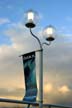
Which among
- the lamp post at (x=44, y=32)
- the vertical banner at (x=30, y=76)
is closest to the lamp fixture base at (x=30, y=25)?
the lamp post at (x=44, y=32)

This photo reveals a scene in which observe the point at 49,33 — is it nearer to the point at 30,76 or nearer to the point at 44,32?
the point at 44,32

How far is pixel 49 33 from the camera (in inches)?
431

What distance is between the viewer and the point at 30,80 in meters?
9.89

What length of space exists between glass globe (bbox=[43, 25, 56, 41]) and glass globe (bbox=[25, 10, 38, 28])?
0.50 metres

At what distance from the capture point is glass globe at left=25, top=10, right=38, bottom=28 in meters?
10.6

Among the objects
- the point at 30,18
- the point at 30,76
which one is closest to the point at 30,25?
the point at 30,18

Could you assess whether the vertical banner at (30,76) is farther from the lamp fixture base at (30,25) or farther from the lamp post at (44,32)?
the lamp fixture base at (30,25)

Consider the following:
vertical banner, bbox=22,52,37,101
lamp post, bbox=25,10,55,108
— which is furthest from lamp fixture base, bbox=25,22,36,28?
vertical banner, bbox=22,52,37,101

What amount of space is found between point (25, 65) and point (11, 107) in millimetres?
2021

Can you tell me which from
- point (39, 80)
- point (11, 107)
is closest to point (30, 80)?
point (39, 80)

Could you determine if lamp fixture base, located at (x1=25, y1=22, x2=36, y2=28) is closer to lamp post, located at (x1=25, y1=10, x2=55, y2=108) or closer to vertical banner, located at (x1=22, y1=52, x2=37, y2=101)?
lamp post, located at (x1=25, y1=10, x2=55, y2=108)

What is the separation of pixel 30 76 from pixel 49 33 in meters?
1.64

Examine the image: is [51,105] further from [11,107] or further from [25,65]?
[11,107]

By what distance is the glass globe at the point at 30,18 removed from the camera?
10555mm
